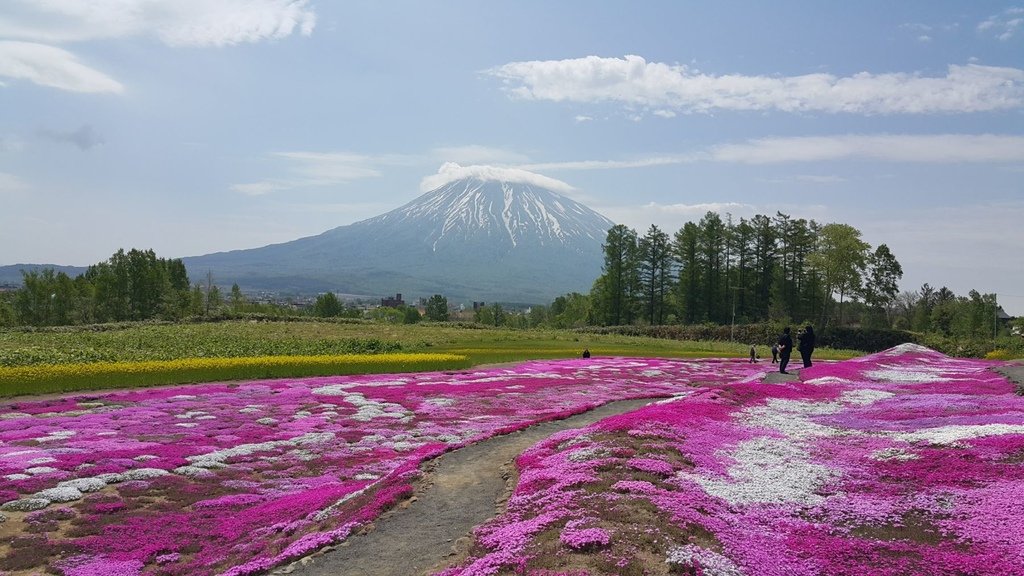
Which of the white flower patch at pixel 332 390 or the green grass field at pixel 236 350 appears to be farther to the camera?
the green grass field at pixel 236 350

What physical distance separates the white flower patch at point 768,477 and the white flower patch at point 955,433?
3197mm

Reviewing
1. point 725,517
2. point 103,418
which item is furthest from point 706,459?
point 103,418

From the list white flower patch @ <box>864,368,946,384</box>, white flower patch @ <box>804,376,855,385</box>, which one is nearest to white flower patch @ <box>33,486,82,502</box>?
white flower patch @ <box>804,376,855,385</box>

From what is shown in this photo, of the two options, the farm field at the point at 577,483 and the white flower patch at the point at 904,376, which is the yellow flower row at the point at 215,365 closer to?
the farm field at the point at 577,483

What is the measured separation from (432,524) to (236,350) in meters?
39.2

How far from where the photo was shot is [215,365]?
3628cm

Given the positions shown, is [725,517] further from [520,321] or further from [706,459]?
[520,321]

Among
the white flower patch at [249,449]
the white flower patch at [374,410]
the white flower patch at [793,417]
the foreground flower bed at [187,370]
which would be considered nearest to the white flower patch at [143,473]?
the white flower patch at [249,449]

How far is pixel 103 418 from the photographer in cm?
2325

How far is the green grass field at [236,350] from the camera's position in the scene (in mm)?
31766

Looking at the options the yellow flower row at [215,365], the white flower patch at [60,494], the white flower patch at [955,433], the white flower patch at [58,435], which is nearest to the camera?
the white flower patch at [60,494]

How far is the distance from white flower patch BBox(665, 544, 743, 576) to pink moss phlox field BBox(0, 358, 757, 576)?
1.17 metres

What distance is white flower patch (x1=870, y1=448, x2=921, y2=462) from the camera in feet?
49.5

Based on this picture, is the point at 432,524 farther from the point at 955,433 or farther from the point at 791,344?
the point at 791,344
